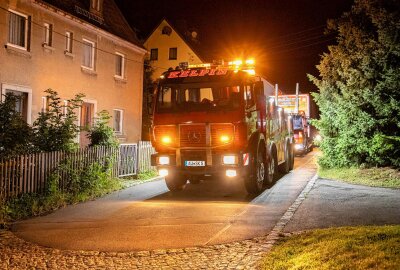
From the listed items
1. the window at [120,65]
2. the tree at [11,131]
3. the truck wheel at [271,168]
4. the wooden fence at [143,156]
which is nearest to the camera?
the tree at [11,131]

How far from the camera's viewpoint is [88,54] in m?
20.6

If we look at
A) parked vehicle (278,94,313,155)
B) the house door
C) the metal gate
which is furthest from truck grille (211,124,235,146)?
parked vehicle (278,94,313,155)

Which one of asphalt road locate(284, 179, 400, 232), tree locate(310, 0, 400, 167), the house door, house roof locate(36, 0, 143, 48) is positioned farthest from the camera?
the house door

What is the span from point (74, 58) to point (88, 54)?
138cm

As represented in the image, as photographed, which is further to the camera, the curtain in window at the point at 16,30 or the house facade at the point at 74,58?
the house facade at the point at 74,58

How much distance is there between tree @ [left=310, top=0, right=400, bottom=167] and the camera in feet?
49.1

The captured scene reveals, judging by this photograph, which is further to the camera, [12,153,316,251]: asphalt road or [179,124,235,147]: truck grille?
[179,124,235,147]: truck grille

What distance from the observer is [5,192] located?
945 cm

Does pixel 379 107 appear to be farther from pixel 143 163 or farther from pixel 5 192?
pixel 5 192

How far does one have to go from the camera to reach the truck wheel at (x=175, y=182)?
1249 cm

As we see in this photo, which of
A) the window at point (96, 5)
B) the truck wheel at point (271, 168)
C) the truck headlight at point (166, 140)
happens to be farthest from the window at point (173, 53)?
the truck headlight at point (166, 140)

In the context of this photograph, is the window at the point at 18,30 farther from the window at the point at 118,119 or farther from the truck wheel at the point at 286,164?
the truck wheel at the point at 286,164

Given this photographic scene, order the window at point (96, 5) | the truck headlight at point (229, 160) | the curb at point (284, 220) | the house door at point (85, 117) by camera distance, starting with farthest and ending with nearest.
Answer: the window at point (96, 5) → the house door at point (85, 117) → the truck headlight at point (229, 160) → the curb at point (284, 220)

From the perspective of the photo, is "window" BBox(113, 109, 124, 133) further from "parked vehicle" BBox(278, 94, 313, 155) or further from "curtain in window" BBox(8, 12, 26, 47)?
"parked vehicle" BBox(278, 94, 313, 155)
